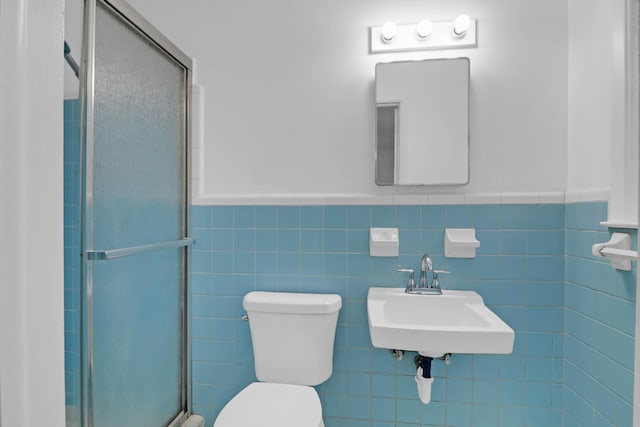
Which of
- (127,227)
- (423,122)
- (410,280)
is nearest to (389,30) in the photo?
(423,122)

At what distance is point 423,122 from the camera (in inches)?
67.2

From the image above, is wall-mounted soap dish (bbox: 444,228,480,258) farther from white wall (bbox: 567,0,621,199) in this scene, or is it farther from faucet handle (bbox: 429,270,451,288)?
white wall (bbox: 567,0,621,199)

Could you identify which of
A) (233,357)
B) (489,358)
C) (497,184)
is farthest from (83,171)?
(489,358)

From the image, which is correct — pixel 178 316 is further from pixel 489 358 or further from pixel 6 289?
pixel 489 358

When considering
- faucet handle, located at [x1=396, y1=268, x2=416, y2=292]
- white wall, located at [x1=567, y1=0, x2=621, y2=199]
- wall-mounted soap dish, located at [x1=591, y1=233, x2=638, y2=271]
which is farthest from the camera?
faucet handle, located at [x1=396, y1=268, x2=416, y2=292]

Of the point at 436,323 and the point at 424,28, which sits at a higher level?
the point at 424,28

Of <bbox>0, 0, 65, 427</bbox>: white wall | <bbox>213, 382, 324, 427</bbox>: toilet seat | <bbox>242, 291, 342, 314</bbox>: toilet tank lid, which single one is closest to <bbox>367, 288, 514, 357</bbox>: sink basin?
<bbox>242, 291, 342, 314</bbox>: toilet tank lid

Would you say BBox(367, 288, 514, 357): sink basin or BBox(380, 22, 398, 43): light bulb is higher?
BBox(380, 22, 398, 43): light bulb

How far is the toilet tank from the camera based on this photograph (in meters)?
1.58

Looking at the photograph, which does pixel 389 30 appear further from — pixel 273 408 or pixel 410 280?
pixel 273 408

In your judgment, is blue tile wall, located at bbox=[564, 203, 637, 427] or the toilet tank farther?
the toilet tank

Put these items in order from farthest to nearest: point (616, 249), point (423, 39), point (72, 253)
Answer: point (423, 39)
point (616, 249)
point (72, 253)

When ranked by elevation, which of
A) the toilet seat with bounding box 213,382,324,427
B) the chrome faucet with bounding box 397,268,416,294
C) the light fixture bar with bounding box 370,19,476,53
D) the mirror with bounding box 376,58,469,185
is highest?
the light fixture bar with bounding box 370,19,476,53

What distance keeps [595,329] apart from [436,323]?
1.84ft
